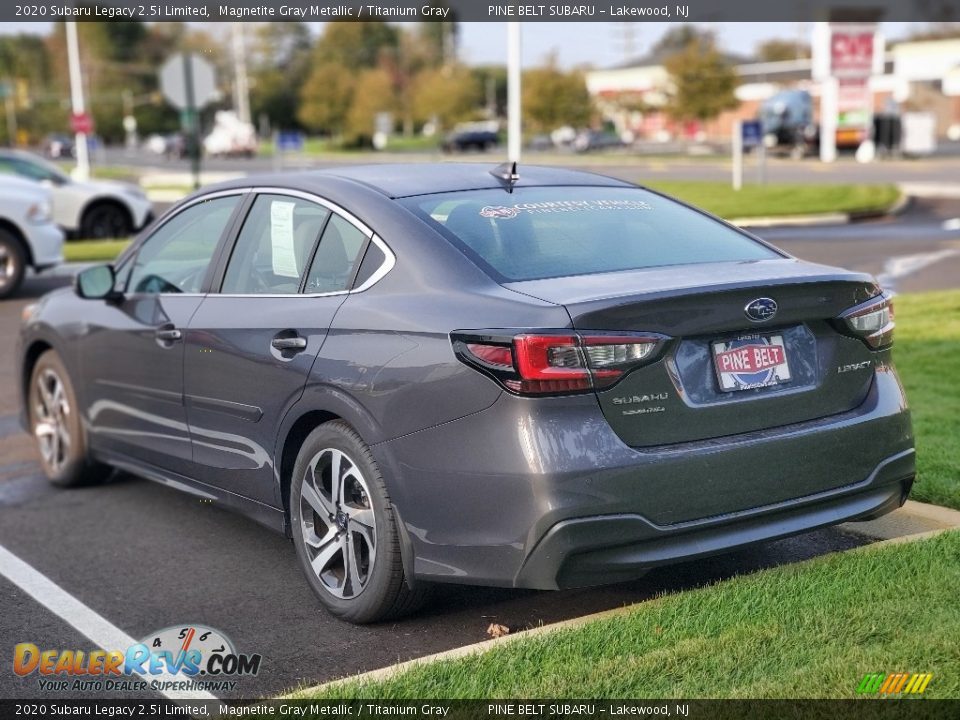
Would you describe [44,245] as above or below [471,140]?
above

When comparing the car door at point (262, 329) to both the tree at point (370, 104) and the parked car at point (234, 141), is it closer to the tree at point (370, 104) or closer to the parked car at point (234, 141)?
the parked car at point (234, 141)

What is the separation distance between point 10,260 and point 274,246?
34.7 feet

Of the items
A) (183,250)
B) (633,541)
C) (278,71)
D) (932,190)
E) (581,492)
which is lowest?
(932,190)

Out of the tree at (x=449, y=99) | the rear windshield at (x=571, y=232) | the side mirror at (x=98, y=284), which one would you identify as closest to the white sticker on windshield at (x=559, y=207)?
the rear windshield at (x=571, y=232)

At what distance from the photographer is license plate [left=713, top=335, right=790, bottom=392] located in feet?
13.8

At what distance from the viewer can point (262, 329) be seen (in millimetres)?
5012

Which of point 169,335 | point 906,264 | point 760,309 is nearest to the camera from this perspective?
point 760,309

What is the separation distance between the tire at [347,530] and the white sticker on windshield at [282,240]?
76cm

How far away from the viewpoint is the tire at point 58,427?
6.64 meters

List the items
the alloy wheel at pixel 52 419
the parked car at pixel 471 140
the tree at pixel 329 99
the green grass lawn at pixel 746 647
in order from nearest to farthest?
1. the green grass lawn at pixel 746 647
2. the alloy wheel at pixel 52 419
3. the parked car at pixel 471 140
4. the tree at pixel 329 99

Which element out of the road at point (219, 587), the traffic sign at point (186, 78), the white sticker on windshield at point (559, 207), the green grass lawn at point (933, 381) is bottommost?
the road at point (219, 587)

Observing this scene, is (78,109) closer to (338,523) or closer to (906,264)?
(906,264)

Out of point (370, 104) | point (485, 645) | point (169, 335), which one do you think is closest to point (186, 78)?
point (169, 335)

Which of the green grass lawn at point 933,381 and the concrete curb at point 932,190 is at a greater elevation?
the green grass lawn at point 933,381
